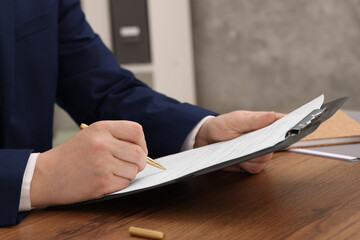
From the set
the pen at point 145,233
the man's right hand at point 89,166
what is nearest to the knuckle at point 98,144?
the man's right hand at point 89,166

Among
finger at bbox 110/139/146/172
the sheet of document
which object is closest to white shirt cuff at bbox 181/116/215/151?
the sheet of document

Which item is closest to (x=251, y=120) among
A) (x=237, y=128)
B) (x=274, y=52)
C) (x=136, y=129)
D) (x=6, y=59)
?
(x=237, y=128)

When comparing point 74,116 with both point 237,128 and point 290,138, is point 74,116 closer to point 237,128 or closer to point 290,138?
point 237,128

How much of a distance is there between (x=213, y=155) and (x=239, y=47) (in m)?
1.65

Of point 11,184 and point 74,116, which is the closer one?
point 11,184

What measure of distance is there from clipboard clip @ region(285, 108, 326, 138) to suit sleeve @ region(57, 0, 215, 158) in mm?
284

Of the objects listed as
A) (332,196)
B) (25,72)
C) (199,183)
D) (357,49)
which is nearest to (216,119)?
(199,183)

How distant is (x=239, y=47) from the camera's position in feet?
7.35

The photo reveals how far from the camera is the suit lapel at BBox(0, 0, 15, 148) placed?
0.93 metres

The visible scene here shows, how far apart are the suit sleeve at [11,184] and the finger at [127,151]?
0.37 feet

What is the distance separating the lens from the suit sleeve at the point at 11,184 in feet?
1.93

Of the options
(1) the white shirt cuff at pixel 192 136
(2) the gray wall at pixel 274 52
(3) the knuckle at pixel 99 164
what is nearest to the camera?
(3) the knuckle at pixel 99 164

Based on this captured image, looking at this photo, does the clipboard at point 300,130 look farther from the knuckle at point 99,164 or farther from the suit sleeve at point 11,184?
the suit sleeve at point 11,184

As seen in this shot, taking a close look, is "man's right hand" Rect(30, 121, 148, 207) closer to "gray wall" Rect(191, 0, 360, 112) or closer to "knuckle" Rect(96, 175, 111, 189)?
"knuckle" Rect(96, 175, 111, 189)
